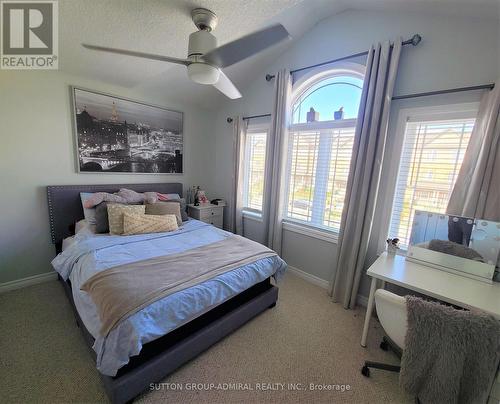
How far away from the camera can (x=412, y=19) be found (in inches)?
74.0

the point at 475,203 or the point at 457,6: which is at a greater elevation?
the point at 457,6

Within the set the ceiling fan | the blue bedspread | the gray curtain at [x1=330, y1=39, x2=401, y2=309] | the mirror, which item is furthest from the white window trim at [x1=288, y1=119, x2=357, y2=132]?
the blue bedspread

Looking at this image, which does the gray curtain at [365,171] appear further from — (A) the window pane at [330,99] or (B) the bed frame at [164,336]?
(B) the bed frame at [164,336]

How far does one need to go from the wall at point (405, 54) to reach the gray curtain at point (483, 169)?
0.19 meters

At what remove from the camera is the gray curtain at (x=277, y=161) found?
8.94 ft

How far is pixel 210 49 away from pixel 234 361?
2266 millimetres

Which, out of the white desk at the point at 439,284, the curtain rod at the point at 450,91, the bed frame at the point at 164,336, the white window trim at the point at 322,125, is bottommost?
the bed frame at the point at 164,336

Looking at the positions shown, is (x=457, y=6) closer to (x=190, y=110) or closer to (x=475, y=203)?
(x=475, y=203)

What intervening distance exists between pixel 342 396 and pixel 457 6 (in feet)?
9.49

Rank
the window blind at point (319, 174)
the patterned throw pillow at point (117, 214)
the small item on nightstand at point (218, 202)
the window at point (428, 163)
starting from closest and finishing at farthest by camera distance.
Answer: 1. the window at point (428, 163)
2. the patterned throw pillow at point (117, 214)
3. the window blind at point (319, 174)
4. the small item on nightstand at point (218, 202)

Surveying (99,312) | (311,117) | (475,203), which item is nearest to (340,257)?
(475,203)

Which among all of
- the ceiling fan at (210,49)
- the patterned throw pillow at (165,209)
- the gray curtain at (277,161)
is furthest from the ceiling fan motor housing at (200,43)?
the patterned throw pillow at (165,209)

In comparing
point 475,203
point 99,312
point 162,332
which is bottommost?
point 162,332

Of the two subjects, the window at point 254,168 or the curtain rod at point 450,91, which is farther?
the window at point 254,168
